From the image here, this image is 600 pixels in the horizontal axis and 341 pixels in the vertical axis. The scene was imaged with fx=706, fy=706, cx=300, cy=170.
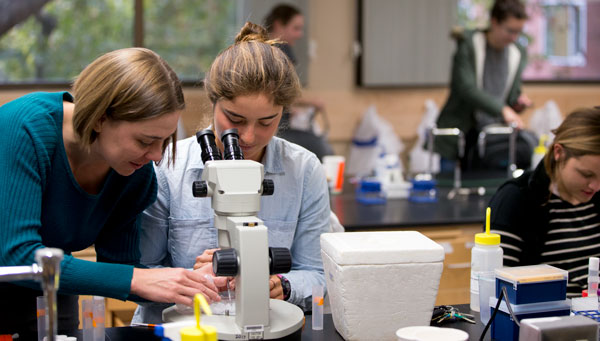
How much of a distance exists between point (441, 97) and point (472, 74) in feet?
5.74

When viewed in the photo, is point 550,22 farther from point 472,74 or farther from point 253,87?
point 253,87

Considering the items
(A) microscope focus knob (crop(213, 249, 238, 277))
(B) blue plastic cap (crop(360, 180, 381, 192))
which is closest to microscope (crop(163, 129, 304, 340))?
(A) microscope focus knob (crop(213, 249, 238, 277))

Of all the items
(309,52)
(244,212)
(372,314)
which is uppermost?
(309,52)

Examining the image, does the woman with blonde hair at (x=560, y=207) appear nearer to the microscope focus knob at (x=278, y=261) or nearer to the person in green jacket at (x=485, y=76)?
the microscope focus knob at (x=278, y=261)

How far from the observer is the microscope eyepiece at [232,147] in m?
1.42

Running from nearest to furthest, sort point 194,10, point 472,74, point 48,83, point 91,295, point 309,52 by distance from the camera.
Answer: point 91,295, point 472,74, point 48,83, point 194,10, point 309,52

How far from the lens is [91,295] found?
1.42 metres

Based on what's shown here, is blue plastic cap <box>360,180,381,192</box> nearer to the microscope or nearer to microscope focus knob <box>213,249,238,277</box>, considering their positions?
the microscope

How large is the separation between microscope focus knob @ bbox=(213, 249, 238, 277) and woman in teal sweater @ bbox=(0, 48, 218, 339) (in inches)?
6.4

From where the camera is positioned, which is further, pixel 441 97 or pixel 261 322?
pixel 441 97

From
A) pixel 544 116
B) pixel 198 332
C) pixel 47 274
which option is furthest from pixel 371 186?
pixel 544 116

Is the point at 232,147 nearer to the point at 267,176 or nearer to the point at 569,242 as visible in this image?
the point at 267,176

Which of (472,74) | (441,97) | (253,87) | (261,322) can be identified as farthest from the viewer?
(441,97)

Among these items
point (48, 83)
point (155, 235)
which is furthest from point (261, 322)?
point (48, 83)
